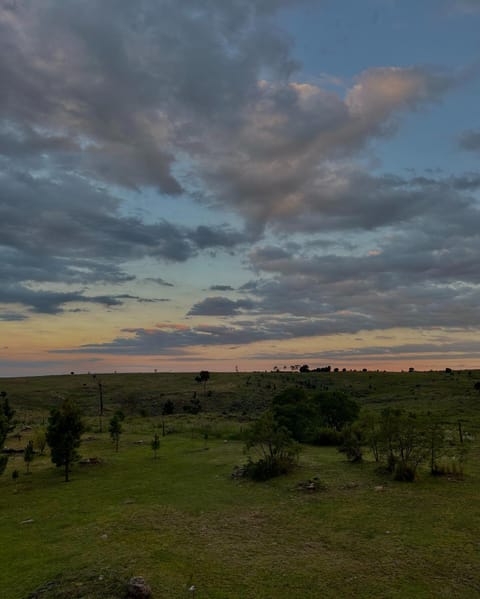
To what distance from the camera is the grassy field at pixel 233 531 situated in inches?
549

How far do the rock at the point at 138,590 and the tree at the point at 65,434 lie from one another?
2287cm

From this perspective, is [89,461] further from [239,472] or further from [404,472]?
[404,472]

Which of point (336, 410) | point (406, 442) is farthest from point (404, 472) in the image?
point (336, 410)

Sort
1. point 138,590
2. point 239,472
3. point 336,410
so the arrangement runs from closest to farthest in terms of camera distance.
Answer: point 138,590 < point 239,472 < point 336,410

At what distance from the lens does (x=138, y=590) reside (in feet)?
42.2

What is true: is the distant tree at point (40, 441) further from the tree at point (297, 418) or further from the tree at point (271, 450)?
the tree at point (271, 450)

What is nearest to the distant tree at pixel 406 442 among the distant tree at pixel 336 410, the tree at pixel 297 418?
the tree at pixel 297 418

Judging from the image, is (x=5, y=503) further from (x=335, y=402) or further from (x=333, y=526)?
(x=335, y=402)

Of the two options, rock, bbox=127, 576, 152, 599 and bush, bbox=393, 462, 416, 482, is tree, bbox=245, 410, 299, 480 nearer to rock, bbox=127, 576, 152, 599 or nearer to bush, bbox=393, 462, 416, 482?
bush, bbox=393, 462, 416, 482

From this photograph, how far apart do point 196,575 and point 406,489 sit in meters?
15.1

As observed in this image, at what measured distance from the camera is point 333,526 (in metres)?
19.1

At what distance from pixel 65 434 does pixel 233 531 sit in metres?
20.5

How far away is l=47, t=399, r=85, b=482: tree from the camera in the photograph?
33.8 metres

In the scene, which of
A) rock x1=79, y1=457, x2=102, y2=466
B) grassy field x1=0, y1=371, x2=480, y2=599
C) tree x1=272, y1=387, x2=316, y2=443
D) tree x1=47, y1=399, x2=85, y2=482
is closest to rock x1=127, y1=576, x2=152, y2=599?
grassy field x1=0, y1=371, x2=480, y2=599
